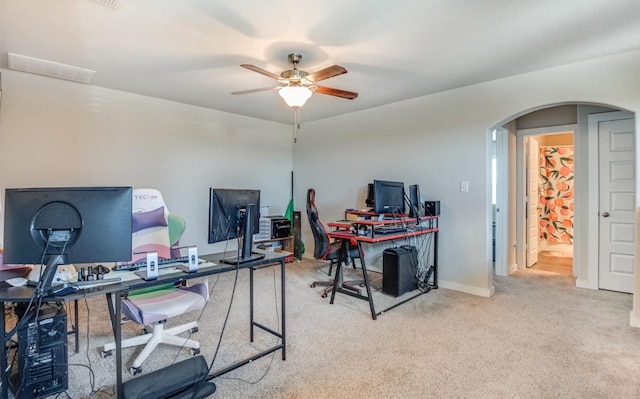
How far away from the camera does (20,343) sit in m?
1.77

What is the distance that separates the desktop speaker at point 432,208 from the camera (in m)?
3.86

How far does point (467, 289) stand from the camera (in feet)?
12.3

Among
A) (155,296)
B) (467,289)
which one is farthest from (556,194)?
(155,296)

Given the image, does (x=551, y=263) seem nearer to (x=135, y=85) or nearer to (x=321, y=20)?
(x=321, y=20)

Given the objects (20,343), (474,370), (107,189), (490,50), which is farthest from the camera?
(490,50)

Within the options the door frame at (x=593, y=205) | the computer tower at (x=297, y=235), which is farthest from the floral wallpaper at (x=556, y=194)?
the computer tower at (x=297, y=235)

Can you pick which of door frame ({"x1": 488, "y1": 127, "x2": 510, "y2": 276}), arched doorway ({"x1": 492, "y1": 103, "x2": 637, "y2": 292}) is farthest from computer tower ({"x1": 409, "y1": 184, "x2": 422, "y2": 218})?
door frame ({"x1": 488, "y1": 127, "x2": 510, "y2": 276})

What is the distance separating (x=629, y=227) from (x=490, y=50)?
265cm

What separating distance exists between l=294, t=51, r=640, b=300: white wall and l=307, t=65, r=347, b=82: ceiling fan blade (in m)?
1.47

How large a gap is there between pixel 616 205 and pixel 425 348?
120 inches

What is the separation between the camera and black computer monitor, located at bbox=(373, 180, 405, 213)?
3471 mm

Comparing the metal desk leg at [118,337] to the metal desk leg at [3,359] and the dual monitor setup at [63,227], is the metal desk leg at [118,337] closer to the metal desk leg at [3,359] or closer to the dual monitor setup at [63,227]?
the dual monitor setup at [63,227]

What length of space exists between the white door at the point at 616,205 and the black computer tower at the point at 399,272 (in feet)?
7.24

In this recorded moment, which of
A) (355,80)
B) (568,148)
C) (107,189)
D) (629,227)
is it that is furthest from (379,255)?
(568,148)
